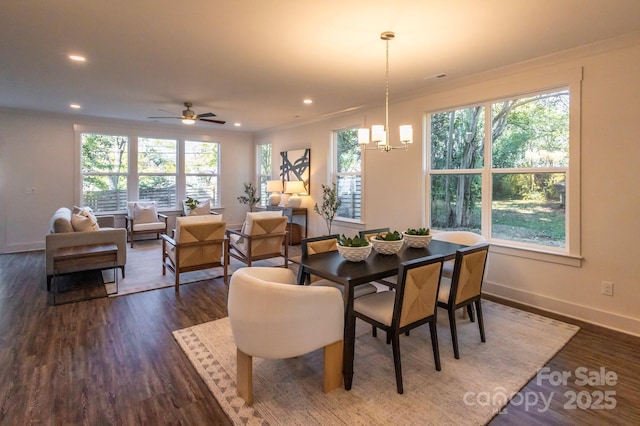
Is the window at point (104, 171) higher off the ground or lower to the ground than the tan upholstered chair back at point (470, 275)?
higher

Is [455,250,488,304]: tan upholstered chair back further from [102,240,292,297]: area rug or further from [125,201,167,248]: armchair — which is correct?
[125,201,167,248]: armchair

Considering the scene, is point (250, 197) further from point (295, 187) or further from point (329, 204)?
point (329, 204)

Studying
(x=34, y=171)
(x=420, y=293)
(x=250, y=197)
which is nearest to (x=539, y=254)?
(x=420, y=293)

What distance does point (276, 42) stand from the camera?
303 centimetres

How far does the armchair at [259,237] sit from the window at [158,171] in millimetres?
3799

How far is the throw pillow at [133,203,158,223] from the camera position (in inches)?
270

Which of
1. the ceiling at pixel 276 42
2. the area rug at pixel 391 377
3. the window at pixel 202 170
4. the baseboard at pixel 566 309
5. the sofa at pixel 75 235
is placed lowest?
the area rug at pixel 391 377

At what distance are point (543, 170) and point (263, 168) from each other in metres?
6.50

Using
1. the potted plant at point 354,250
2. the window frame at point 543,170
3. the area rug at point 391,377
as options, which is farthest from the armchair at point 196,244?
the window frame at point 543,170

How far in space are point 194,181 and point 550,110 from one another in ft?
23.8

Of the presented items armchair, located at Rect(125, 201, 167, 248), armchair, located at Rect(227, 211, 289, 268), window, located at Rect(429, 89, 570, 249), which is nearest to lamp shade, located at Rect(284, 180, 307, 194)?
armchair, located at Rect(227, 211, 289, 268)

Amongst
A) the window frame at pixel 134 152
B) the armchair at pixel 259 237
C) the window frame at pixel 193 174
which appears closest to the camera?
the armchair at pixel 259 237

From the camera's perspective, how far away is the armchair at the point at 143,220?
21.9 ft

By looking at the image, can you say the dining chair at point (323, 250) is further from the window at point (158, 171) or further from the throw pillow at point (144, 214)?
the window at point (158, 171)
